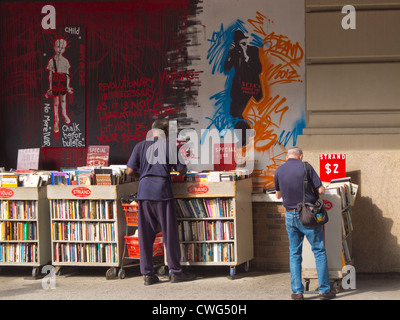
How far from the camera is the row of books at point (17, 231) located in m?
9.77

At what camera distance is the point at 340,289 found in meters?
8.61

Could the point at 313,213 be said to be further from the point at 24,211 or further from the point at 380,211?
the point at 24,211

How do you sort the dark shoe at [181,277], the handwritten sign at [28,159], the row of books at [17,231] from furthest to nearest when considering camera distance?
Answer: 1. the handwritten sign at [28,159]
2. the row of books at [17,231]
3. the dark shoe at [181,277]

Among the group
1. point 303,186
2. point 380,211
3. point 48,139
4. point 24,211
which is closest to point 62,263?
point 24,211

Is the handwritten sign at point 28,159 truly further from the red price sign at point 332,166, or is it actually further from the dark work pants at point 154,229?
the red price sign at point 332,166

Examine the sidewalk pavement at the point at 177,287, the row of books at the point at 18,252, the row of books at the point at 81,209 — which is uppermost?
the row of books at the point at 81,209

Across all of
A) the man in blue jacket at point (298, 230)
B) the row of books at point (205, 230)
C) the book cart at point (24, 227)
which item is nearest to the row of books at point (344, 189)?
the man in blue jacket at point (298, 230)

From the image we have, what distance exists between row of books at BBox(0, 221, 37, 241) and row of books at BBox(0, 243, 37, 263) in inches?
4.2

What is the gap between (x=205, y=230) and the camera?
9.52 meters

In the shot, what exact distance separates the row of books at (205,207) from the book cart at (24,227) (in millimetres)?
2061

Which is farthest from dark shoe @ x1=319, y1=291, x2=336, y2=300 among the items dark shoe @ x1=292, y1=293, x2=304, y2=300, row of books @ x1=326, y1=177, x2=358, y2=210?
row of books @ x1=326, y1=177, x2=358, y2=210

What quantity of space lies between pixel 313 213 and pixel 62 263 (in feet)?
13.0

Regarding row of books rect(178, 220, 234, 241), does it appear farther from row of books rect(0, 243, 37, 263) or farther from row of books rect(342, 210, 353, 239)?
row of books rect(0, 243, 37, 263)

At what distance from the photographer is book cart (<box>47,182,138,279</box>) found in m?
9.51
